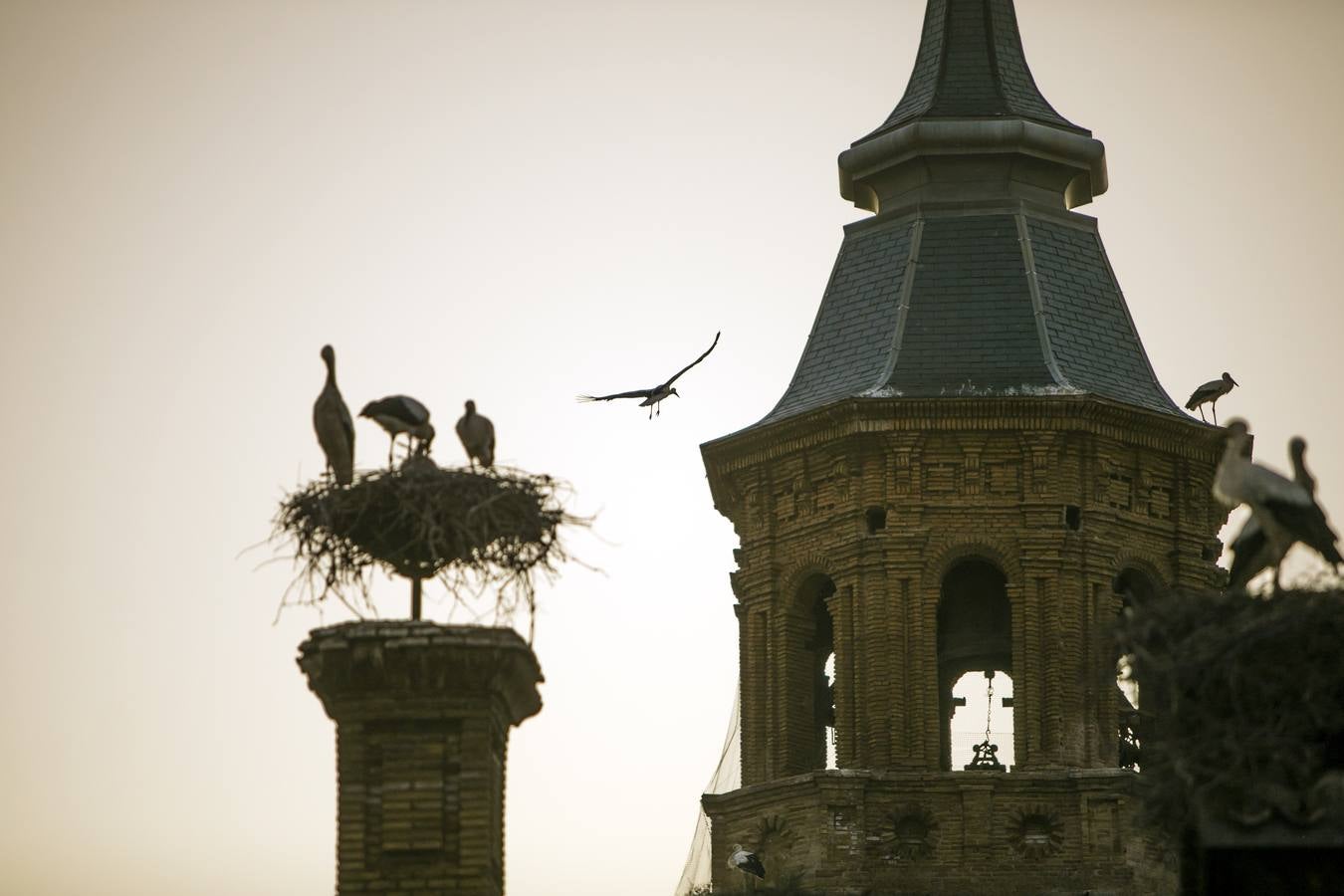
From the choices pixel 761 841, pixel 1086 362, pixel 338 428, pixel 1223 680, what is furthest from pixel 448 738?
pixel 1086 362

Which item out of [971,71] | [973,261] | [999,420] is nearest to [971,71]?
[971,71]

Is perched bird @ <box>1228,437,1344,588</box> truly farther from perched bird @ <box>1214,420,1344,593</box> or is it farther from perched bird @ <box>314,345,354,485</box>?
perched bird @ <box>314,345,354,485</box>

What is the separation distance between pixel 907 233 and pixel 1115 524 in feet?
15.0

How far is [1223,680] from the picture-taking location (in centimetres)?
4662

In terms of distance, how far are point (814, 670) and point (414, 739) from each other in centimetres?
1377

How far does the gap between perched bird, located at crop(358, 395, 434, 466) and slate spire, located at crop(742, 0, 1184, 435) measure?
37.7 feet

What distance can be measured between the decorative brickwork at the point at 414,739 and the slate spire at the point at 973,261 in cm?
1294

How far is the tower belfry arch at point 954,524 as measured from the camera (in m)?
57.3

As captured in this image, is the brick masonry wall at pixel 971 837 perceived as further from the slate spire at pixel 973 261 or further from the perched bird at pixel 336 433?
the perched bird at pixel 336 433

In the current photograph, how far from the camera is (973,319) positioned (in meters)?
60.1

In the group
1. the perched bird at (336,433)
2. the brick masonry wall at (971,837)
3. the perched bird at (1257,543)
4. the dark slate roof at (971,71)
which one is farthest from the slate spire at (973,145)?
the perched bird at (336,433)

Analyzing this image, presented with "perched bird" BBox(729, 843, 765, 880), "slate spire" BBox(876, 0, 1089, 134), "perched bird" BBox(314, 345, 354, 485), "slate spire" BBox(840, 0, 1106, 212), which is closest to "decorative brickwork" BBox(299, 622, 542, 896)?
"perched bird" BBox(314, 345, 354, 485)

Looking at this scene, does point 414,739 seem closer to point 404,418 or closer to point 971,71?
point 404,418

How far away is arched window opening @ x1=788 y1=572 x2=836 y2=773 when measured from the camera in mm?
59656
